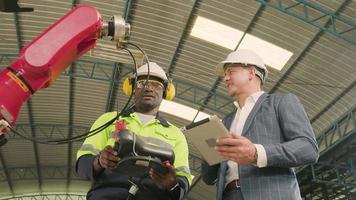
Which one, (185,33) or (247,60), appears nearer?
(247,60)

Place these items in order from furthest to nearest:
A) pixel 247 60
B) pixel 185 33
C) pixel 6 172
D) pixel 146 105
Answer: pixel 6 172, pixel 185 33, pixel 146 105, pixel 247 60

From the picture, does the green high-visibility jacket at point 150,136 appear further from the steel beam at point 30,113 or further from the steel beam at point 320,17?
the steel beam at point 30,113

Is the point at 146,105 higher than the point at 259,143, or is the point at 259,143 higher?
the point at 146,105

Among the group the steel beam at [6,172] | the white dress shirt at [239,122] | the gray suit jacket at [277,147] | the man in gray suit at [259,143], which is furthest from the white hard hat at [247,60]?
the steel beam at [6,172]

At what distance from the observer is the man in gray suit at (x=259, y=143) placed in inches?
111

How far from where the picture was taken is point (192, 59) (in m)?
15.0

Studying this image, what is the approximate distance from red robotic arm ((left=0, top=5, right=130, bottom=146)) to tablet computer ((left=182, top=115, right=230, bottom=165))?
95 centimetres

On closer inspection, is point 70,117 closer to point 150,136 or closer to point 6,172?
point 6,172

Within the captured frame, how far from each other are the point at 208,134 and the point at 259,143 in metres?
0.42

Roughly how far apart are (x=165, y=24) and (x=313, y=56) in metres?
4.87

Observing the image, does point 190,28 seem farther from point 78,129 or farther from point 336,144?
point 78,129

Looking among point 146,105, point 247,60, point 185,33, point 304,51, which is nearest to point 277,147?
point 247,60

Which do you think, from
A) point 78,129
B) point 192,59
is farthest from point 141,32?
point 78,129

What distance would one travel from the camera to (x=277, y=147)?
2.86 m
